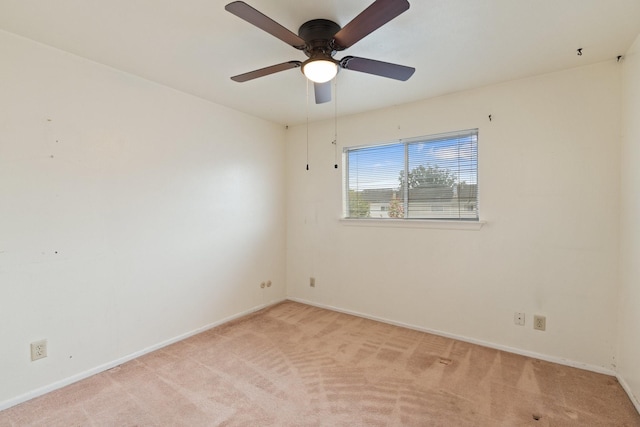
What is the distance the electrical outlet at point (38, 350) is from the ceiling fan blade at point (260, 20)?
8.07 ft

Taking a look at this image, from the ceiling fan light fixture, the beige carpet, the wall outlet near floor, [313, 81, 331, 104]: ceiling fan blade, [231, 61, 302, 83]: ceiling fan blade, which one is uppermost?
[231, 61, 302, 83]: ceiling fan blade

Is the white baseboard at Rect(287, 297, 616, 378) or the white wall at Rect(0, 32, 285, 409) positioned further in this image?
the white baseboard at Rect(287, 297, 616, 378)

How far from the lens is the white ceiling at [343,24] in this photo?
65.7 inches

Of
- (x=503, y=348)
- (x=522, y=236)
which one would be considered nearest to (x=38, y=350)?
(x=503, y=348)

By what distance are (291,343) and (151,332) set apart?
1249 millimetres

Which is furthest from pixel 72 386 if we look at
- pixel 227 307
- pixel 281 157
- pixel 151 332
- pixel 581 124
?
pixel 581 124

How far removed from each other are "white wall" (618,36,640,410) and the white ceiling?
0.30m

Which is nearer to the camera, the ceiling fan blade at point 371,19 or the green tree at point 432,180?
the ceiling fan blade at point 371,19

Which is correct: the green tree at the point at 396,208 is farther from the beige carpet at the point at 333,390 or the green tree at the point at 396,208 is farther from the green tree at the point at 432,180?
the beige carpet at the point at 333,390

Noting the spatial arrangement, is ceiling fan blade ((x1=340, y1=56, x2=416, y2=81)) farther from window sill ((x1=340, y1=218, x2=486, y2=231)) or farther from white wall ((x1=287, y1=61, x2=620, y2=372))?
window sill ((x1=340, y1=218, x2=486, y2=231))

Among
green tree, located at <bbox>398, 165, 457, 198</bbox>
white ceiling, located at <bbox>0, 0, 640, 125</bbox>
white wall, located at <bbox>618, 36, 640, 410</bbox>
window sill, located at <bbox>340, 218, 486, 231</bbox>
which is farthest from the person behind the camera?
green tree, located at <bbox>398, 165, 457, 198</bbox>

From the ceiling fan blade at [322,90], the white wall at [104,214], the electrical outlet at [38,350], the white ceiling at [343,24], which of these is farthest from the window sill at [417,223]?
the electrical outlet at [38,350]

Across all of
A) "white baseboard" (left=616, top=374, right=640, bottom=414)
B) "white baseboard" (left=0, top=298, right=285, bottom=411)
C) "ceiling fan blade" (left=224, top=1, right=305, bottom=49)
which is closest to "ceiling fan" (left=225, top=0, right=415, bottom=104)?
"ceiling fan blade" (left=224, top=1, right=305, bottom=49)

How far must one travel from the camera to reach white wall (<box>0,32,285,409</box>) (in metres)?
1.97
